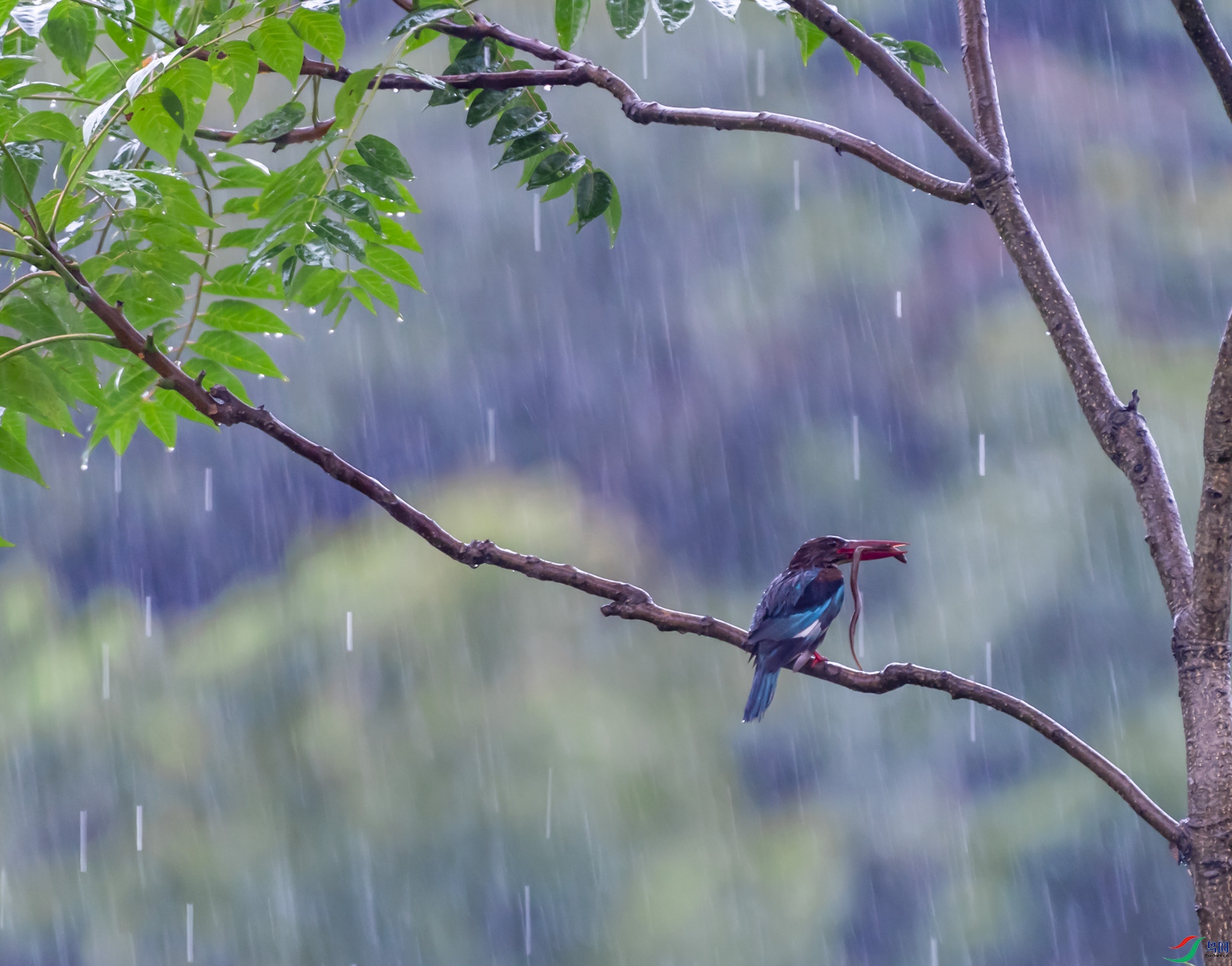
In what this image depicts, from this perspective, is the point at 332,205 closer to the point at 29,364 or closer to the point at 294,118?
the point at 294,118

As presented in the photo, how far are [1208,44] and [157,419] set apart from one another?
1.32 meters

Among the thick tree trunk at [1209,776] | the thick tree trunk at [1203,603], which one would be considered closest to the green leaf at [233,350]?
the thick tree trunk at [1203,603]

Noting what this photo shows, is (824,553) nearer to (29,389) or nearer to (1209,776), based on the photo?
(1209,776)

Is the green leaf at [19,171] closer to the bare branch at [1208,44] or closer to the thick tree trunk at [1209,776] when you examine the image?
the bare branch at [1208,44]

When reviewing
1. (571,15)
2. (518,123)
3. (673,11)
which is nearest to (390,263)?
(518,123)

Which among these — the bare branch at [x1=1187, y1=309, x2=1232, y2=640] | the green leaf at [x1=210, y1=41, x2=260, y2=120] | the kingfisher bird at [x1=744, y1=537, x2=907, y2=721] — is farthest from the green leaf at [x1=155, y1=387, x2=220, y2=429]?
the bare branch at [x1=1187, y1=309, x2=1232, y2=640]

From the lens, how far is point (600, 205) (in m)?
1.38

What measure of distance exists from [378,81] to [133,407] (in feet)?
1.94

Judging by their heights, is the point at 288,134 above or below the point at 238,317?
above

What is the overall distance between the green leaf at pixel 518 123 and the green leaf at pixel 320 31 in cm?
19

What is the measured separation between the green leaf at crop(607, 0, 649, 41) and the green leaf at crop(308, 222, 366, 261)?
0.39 m

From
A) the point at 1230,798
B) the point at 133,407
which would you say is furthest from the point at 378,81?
the point at 1230,798

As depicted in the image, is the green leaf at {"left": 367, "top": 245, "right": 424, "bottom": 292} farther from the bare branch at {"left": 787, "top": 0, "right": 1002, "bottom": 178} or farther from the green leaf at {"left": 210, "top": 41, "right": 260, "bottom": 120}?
the bare branch at {"left": 787, "top": 0, "right": 1002, "bottom": 178}

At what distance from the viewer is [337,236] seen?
1295 millimetres
